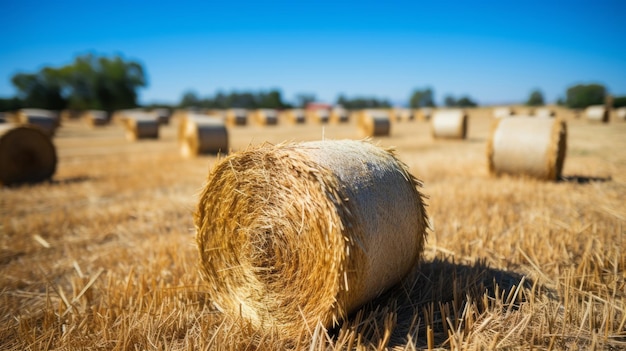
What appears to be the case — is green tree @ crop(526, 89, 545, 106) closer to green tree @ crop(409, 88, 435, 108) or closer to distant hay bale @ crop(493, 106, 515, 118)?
green tree @ crop(409, 88, 435, 108)

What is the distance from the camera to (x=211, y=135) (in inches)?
499

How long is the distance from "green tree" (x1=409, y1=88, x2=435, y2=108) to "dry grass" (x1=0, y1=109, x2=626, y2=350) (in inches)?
4557

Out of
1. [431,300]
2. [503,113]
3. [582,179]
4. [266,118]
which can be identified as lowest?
[431,300]

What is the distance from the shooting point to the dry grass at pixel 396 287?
7.86 ft

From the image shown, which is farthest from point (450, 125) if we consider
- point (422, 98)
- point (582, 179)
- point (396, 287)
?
point (422, 98)

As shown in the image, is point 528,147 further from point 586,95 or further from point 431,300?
point 586,95

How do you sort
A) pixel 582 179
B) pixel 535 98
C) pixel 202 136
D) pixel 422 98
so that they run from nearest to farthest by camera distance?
pixel 582 179
pixel 202 136
pixel 535 98
pixel 422 98

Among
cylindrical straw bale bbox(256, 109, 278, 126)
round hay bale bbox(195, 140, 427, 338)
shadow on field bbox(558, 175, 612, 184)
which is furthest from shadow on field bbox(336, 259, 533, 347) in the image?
cylindrical straw bale bbox(256, 109, 278, 126)

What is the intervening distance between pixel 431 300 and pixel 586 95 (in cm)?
7419

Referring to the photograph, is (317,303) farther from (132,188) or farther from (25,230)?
(132,188)

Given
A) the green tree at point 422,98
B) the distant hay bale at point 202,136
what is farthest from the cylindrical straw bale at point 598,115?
the green tree at point 422,98

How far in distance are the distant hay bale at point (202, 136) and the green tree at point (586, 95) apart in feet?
208

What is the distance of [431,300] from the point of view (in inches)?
113

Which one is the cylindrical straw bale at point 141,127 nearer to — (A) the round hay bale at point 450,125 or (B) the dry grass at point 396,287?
(B) the dry grass at point 396,287
